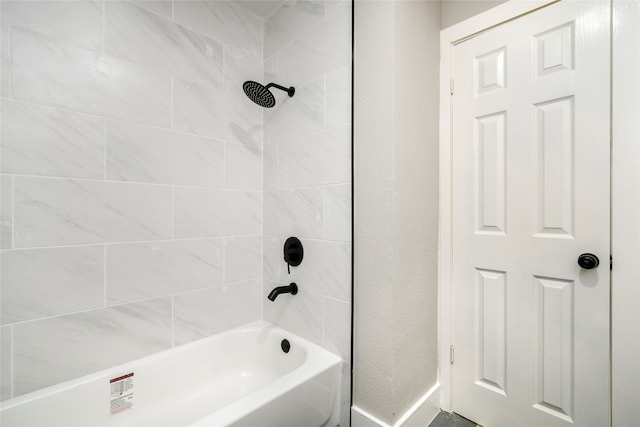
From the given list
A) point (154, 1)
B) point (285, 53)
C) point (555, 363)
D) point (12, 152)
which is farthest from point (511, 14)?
point (12, 152)

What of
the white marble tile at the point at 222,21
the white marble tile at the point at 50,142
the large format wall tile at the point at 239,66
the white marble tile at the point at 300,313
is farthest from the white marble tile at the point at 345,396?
the white marble tile at the point at 222,21

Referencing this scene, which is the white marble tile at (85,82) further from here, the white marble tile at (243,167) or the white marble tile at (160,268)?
the white marble tile at (160,268)

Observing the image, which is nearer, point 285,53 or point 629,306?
point 629,306

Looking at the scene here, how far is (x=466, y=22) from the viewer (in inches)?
52.0

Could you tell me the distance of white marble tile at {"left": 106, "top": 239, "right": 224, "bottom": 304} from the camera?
49.3 inches

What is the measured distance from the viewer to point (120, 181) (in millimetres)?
1257

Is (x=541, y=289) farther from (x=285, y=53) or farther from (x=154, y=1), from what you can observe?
(x=154, y=1)

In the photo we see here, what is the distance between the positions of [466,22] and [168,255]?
5.87ft

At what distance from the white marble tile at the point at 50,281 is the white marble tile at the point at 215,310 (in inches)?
14.1

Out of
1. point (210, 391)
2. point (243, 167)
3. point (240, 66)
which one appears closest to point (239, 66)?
point (240, 66)

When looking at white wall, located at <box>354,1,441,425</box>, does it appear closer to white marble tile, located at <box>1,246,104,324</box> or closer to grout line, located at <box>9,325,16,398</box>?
white marble tile, located at <box>1,246,104,324</box>

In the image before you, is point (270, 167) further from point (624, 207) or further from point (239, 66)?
point (624, 207)

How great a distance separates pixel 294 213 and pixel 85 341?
1.06 meters

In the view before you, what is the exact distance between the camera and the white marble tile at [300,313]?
1439 millimetres
